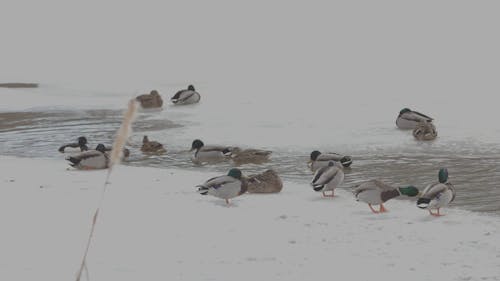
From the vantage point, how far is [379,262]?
317 inches

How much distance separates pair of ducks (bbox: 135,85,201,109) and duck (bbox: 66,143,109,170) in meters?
10.5

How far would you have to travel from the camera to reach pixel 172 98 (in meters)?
26.3

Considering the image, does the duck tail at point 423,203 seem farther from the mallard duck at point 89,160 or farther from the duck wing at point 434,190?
the mallard duck at point 89,160

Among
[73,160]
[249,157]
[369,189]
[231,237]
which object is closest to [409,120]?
[249,157]

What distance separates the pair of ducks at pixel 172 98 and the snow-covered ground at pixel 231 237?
1300 centimetres

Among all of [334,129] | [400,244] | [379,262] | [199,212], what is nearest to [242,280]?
[379,262]

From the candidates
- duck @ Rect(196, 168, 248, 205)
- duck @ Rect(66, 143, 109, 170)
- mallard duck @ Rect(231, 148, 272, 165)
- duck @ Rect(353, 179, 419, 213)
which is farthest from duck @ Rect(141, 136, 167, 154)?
duck @ Rect(353, 179, 419, 213)

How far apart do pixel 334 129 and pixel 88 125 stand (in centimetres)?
667

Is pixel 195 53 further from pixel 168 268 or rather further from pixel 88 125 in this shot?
pixel 168 268

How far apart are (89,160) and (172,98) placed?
39.8 feet

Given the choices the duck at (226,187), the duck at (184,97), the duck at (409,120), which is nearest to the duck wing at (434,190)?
the duck at (226,187)

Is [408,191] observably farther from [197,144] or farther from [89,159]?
[89,159]

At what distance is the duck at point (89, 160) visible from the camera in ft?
46.6

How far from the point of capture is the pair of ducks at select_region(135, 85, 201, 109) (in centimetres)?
2548
